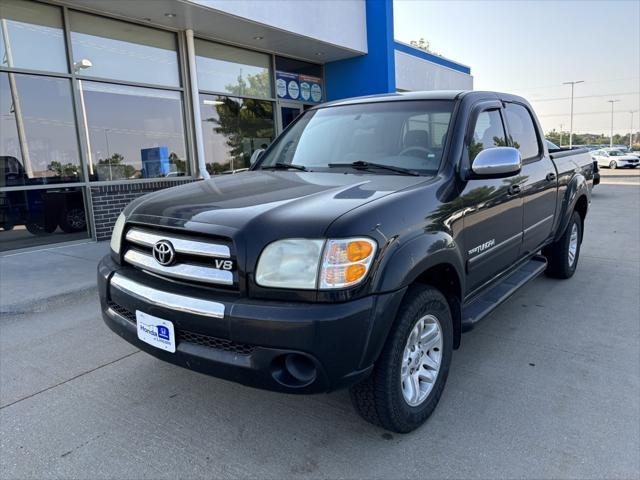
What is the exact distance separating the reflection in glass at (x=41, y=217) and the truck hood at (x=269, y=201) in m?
5.59

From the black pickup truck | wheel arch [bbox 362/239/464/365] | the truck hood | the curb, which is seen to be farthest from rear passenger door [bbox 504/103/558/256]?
the curb

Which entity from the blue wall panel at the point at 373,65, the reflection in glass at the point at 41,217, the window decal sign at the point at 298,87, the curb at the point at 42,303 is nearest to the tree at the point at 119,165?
the reflection in glass at the point at 41,217

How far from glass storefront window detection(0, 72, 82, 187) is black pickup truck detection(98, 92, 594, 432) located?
5.57m

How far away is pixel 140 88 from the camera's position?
9000 millimetres

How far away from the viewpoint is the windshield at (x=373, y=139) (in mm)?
3135

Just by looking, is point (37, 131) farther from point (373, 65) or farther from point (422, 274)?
point (373, 65)

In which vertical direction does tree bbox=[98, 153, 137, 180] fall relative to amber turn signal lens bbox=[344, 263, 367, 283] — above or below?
above

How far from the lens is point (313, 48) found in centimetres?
1141

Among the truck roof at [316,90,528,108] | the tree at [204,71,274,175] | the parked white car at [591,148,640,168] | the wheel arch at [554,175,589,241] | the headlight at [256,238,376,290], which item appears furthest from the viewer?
the parked white car at [591,148,640,168]

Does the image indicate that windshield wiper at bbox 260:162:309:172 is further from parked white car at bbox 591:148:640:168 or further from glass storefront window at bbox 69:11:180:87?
parked white car at bbox 591:148:640:168

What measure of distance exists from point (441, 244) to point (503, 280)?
56.7 inches

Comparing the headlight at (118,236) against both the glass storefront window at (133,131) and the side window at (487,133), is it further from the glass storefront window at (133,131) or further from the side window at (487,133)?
the glass storefront window at (133,131)

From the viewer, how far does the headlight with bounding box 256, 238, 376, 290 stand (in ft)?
7.01

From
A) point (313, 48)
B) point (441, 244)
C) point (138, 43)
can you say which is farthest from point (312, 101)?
point (441, 244)
